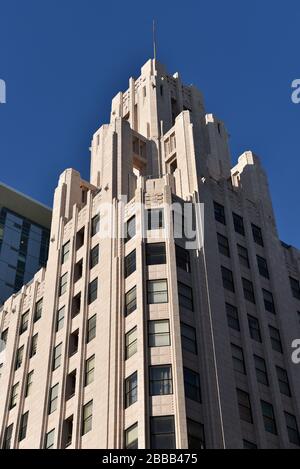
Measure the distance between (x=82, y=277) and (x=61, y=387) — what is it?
9.60 metres

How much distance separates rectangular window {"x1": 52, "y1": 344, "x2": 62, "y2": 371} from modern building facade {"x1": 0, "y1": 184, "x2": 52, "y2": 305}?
128 ft

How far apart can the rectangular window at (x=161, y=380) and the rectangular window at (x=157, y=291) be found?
5.73m

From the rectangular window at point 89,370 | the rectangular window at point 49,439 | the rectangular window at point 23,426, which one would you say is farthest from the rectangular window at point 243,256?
the rectangular window at point 23,426

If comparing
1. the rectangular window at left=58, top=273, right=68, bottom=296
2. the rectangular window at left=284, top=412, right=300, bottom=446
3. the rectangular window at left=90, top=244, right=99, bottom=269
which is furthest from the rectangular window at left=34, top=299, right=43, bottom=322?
the rectangular window at left=284, top=412, right=300, bottom=446

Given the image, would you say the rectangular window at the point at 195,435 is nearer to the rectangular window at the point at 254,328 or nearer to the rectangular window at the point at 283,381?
the rectangular window at the point at 283,381

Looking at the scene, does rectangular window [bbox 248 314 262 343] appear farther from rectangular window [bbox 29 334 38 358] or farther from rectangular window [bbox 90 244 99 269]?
rectangular window [bbox 29 334 38 358]

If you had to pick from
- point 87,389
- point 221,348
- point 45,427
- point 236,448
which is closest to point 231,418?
point 236,448

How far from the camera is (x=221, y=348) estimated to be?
5328 centimetres

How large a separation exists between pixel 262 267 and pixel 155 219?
35.0 ft

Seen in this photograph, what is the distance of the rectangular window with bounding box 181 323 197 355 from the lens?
51.7 m

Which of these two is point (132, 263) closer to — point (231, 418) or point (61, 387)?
point (61, 387)

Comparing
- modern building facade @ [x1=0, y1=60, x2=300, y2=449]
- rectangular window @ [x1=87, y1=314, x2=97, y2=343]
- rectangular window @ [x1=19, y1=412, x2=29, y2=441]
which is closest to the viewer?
modern building facade @ [x1=0, y1=60, x2=300, y2=449]

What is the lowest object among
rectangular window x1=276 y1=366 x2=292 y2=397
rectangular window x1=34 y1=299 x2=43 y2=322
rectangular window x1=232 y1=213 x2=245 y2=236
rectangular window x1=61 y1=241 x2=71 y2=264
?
rectangular window x1=276 y1=366 x2=292 y2=397

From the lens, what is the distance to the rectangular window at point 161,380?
48.7 m
